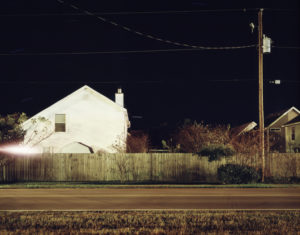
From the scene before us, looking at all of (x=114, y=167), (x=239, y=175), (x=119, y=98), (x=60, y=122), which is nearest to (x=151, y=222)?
(x=239, y=175)

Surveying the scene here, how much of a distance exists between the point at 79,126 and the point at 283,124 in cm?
3214

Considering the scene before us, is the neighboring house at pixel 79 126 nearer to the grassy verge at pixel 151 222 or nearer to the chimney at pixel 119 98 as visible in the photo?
the chimney at pixel 119 98

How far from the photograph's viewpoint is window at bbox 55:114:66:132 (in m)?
32.2

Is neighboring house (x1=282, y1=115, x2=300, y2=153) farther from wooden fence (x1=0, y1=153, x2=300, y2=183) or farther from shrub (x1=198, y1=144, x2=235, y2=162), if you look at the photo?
shrub (x1=198, y1=144, x2=235, y2=162)

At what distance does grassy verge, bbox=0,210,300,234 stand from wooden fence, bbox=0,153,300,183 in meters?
14.7

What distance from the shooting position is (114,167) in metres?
26.5

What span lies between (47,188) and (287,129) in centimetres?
3956

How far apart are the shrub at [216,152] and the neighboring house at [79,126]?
9198 millimetres

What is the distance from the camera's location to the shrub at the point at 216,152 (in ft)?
82.8

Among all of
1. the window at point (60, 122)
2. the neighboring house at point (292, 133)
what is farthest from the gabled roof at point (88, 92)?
the neighboring house at point (292, 133)

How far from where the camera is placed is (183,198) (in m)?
15.3

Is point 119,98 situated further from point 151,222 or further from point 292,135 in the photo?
point 151,222

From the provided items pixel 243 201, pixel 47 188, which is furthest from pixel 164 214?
pixel 47 188

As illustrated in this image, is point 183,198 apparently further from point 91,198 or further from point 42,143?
point 42,143
